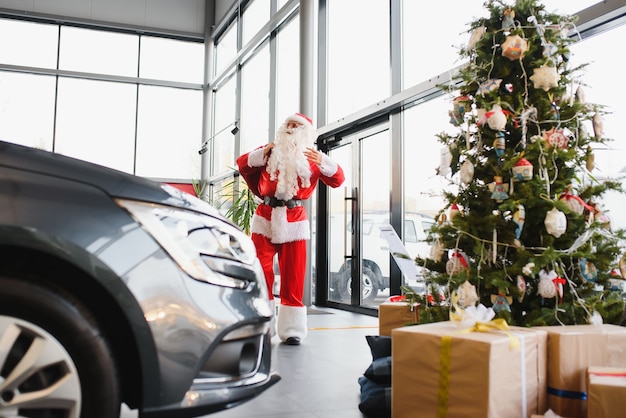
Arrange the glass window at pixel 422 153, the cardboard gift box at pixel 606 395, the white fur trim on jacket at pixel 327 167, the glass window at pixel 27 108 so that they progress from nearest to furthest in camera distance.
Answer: the cardboard gift box at pixel 606 395
the white fur trim on jacket at pixel 327 167
the glass window at pixel 422 153
the glass window at pixel 27 108

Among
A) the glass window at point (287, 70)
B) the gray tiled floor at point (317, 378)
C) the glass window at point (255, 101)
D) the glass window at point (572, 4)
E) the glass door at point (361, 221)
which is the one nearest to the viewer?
the gray tiled floor at point (317, 378)

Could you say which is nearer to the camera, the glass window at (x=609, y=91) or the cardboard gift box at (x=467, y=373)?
the cardboard gift box at (x=467, y=373)

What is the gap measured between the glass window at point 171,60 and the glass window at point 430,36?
21.2 ft

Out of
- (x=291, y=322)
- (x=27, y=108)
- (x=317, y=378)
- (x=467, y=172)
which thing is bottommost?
(x=317, y=378)

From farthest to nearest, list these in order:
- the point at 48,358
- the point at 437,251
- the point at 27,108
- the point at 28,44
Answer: the point at 28,44
the point at 27,108
the point at 437,251
the point at 48,358

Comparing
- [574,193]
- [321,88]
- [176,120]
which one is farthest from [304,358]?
[176,120]

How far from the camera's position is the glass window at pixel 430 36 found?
421 centimetres

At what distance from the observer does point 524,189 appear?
199cm

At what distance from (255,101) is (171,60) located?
2910 millimetres

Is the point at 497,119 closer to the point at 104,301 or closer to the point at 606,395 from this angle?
the point at 606,395

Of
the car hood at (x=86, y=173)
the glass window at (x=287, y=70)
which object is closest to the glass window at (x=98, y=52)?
the glass window at (x=287, y=70)

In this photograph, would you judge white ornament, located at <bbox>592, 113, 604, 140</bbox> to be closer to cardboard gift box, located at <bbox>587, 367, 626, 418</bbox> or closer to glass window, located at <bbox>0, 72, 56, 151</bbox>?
cardboard gift box, located at <bbox>587, 367, 626, 418</bbox>

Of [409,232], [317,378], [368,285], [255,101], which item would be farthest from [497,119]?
[255,101]

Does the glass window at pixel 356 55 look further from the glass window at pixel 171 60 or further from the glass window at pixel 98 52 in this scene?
the glass window at pixel 98 52
